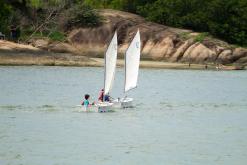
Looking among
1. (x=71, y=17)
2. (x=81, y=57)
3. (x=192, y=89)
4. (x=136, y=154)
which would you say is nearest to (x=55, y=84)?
(x=192, y=89)

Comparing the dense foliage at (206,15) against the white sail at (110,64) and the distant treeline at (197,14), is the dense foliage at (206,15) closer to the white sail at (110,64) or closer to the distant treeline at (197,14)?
the distant treeline at (197,14)

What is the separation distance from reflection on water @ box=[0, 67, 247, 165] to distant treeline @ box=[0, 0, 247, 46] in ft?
67.0

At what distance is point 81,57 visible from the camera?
271 ft

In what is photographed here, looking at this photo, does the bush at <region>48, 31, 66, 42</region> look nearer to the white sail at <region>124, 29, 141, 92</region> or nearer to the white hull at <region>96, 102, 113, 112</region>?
the white sail at <region>124, 29, 141, 92</region>

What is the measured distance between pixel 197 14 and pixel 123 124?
52.7 m

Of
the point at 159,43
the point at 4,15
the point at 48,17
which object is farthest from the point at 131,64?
the point at 159,43

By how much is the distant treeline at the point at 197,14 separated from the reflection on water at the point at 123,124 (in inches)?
804

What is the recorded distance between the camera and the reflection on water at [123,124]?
110ft

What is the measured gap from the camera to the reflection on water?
33406 mm

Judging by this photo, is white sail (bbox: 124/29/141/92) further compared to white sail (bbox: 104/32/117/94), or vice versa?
white sail (bbox: 124/29/141/92)

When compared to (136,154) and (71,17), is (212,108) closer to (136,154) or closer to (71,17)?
(136,154)

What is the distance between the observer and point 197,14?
94.1 metres

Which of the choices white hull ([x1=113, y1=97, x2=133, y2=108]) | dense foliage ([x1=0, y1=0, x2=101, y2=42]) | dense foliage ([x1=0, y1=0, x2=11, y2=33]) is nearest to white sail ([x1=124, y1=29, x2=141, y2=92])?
white hull ([x1=113, y1=97, x2=133, y2=108])

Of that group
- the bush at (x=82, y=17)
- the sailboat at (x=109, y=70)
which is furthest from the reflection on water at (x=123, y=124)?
the bush at (x=82, y=17)
